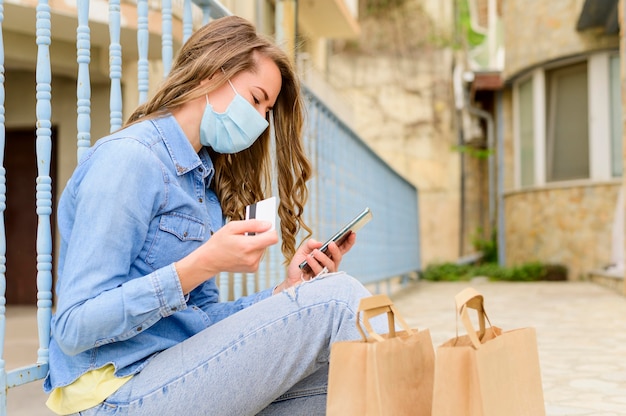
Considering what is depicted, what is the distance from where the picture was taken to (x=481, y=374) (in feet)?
4.03

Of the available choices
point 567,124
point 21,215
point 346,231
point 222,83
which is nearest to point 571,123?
point 567,124

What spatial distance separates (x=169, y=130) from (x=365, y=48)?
12.3 m

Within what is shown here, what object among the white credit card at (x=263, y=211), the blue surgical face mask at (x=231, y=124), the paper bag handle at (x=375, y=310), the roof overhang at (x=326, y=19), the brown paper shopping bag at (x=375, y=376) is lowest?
the brown paper shopping bag at (x=375, y=376)

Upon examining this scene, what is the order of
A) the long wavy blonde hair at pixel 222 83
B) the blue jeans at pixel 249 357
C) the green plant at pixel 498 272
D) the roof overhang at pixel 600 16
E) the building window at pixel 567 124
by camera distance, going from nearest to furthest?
the blue jeans at pixel 249 357, the long wavy blonde hair at pixel 222 83, the roof overhang at pixel 600 16, the green plant at pixel 498 272, the building window at pixel 567 124

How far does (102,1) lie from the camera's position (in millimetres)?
5332

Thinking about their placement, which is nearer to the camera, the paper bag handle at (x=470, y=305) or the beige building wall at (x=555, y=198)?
the paper bag handle at (x=470, y=305)

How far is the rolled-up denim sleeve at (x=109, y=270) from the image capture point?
4.35 ft

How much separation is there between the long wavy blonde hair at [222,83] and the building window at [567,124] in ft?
28.5

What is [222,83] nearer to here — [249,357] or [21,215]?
[249,357]

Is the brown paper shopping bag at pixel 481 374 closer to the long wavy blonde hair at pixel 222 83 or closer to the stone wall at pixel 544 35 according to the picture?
the long wavy blonde hair at pixel 222 83

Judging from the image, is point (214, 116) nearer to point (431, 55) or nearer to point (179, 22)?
point (179, 22)

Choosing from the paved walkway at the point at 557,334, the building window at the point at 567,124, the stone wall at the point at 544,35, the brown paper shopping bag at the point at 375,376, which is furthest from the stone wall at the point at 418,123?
the brown paper shopping bag at the point at 375,376

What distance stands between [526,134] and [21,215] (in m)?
6.90

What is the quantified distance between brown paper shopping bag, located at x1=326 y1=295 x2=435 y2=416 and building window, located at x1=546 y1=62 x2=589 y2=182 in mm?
9194
